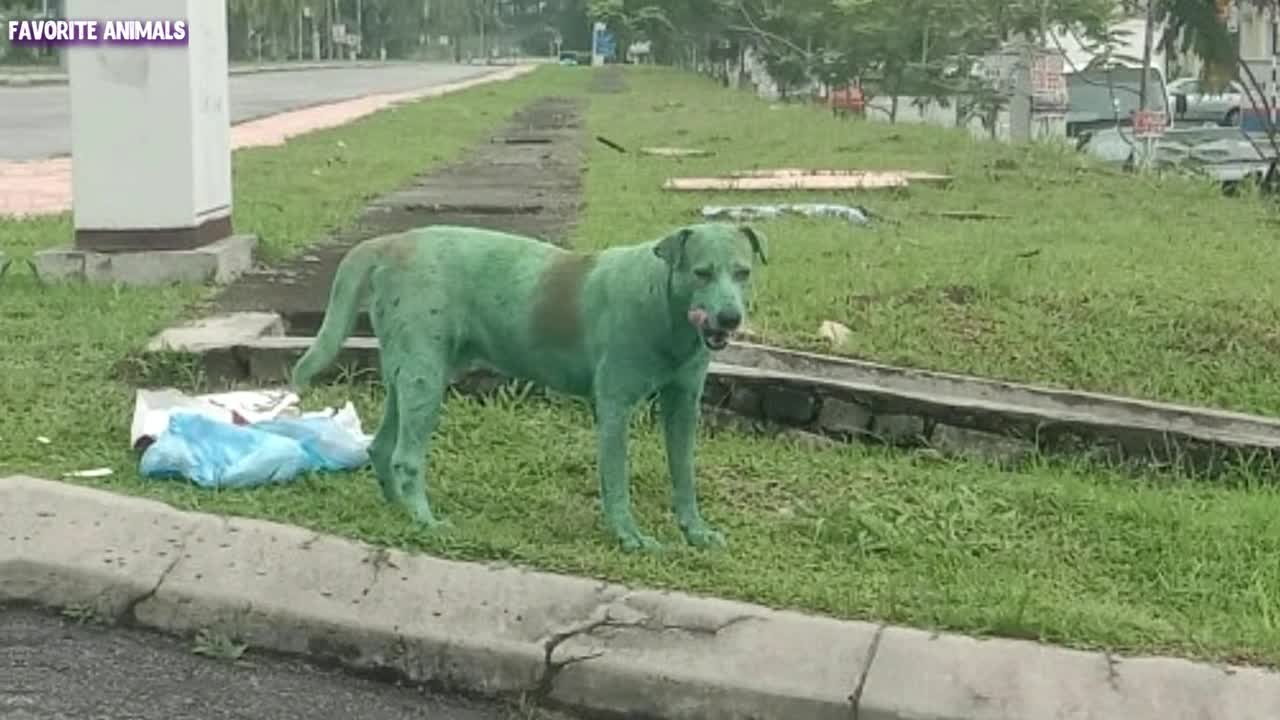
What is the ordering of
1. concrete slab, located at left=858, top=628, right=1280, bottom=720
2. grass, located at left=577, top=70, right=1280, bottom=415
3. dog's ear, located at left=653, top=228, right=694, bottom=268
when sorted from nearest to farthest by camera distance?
concrete slab, located at left=858, top=628, right=1280, bottom=720
dog's ear, located at left=653, top=228, right=694, bottom=268
grass, located at left=577, top=70, right=1280, bottom=415

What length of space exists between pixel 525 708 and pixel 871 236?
6.03 m

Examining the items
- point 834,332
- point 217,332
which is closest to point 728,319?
point 834,332

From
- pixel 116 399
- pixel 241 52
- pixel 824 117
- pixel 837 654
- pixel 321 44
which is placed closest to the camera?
pixel 837 654

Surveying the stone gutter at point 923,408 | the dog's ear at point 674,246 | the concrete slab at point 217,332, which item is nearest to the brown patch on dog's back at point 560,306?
the dog's ear at point 674,246

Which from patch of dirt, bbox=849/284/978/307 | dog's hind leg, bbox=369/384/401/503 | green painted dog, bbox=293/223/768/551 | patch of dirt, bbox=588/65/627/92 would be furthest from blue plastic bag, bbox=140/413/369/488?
patch of dirt, bbox=588/65/627/92

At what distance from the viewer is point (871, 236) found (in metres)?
9.21

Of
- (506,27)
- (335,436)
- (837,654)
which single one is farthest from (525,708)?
(506,27)

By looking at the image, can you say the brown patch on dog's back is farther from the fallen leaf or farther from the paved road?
the fallen leaf

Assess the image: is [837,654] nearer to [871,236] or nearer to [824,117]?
[871,236]

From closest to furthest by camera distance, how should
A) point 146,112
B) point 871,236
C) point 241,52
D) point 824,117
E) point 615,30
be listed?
point 146,112
point 871,236
point 824,117
point 615,30
point 241,52

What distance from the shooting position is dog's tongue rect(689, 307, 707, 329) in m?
3.59

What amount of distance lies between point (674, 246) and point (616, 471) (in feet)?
2.05

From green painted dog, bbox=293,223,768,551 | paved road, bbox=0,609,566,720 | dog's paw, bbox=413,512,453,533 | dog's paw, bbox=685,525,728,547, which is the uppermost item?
green painted dog, bbox=293,223,768,551

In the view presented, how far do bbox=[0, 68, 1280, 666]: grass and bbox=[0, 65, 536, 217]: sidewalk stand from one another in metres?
5.51
